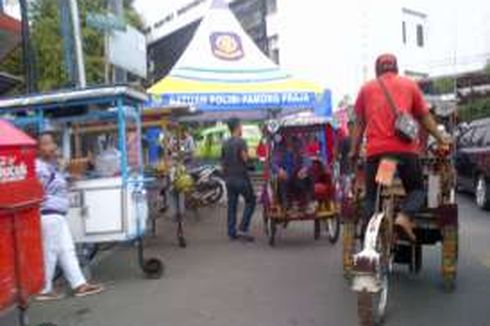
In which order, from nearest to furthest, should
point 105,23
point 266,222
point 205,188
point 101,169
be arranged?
1. point 101,169
2. point 266,222
3. point 105,23
4. point 205,188

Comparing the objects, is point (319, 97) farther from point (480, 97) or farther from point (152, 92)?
point (480, 97)

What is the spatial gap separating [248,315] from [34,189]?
2304mm

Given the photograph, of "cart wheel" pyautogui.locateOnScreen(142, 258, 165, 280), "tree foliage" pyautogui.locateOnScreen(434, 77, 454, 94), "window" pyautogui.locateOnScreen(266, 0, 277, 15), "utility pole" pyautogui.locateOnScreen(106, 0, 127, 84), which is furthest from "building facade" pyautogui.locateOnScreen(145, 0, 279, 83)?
"cart wheel" pyautogui.locateOnScreen(142, 258, 165, 280)

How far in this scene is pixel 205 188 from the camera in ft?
64.7

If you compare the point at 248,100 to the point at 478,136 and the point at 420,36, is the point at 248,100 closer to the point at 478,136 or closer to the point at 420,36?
the point at 478,136

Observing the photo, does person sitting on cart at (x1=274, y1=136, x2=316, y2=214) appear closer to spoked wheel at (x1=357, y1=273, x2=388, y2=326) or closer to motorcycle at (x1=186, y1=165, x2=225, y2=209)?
motorcycle at (x1=186, y1=165, x2=225, y2=209)

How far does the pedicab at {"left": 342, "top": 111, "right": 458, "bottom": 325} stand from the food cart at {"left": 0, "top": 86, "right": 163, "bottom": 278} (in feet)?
8.10

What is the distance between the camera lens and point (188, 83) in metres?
22.0

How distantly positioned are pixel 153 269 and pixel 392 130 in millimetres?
3894

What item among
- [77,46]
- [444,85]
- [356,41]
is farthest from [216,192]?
[356,41]

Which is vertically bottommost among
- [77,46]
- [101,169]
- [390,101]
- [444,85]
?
[101,169]

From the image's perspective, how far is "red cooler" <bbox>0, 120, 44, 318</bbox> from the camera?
291 inches

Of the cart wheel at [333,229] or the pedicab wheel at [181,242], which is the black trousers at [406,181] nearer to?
the cart wheel at [333,229]

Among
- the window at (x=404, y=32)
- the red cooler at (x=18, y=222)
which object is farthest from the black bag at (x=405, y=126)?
the window at (x=404, y=32)
